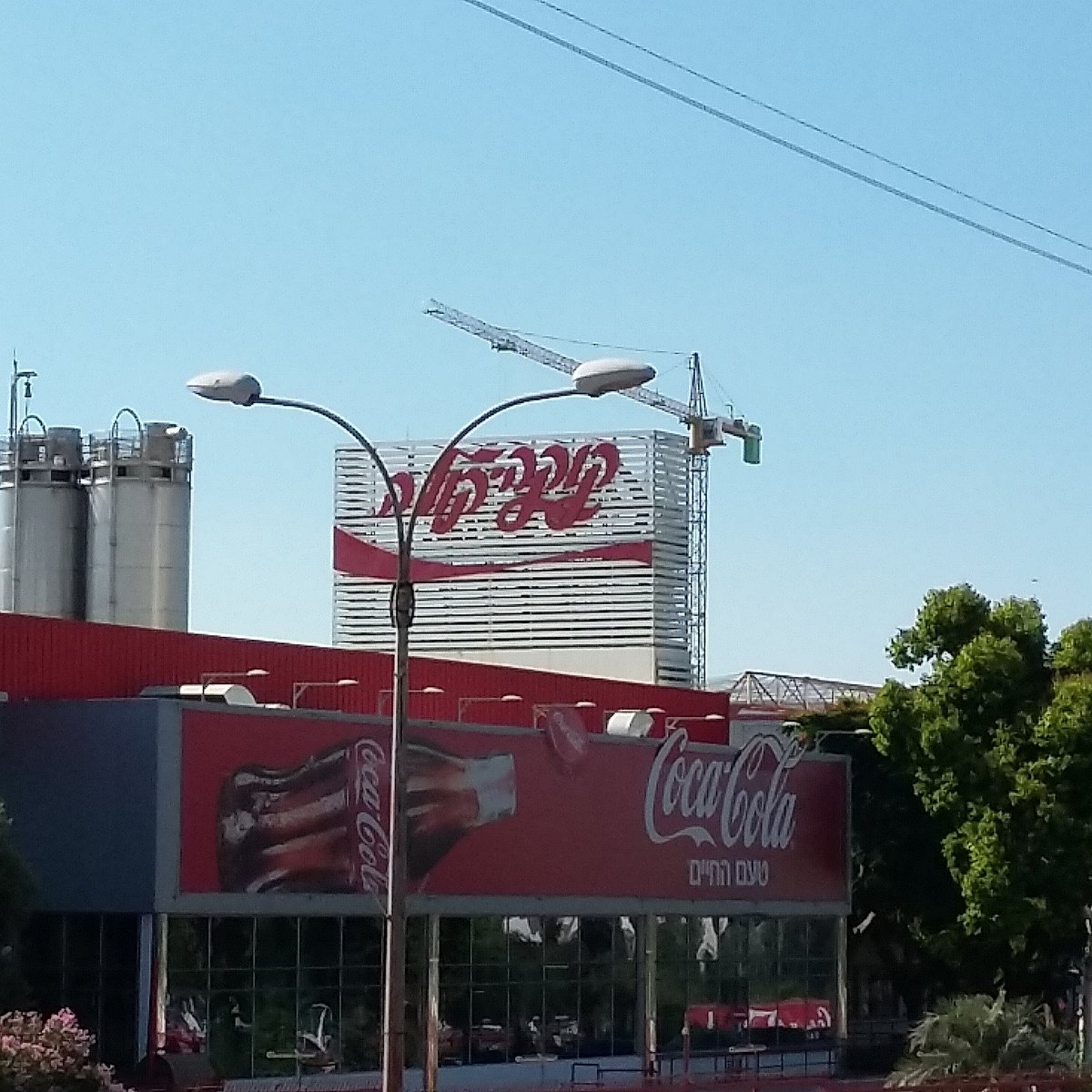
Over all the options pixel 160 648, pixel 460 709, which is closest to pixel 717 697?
pixel 460 709

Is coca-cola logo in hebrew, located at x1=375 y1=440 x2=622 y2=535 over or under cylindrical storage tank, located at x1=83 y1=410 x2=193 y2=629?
over

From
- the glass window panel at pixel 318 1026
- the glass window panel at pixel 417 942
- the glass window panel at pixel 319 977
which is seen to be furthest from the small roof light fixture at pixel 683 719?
the glass window panel at pixel 318 1026

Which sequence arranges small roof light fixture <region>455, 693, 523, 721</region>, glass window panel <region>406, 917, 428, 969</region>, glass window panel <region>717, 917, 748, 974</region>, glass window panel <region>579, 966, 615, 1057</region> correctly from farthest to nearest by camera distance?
glass window panel <region>717, 917, 748, 974</region> → small roof light fixture <region>455, 693, 523, 721</region> → glass window panel <region>579, 966, 615, 1057</region> → glass window panel <region>406, 917, 428, 969</region>

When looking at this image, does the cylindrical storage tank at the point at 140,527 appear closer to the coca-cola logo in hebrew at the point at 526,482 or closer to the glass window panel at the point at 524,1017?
the glass window panel at the point at 524,1017

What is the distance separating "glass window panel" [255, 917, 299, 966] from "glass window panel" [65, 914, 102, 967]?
8.53 ft

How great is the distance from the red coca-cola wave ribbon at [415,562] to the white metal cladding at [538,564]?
101 mm

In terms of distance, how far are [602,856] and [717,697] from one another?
10608mm

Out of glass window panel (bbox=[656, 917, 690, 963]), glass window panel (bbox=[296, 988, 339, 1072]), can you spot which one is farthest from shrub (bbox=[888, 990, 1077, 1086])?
glass window panel (bbox=[656, 917, 690, 963])

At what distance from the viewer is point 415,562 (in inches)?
2672

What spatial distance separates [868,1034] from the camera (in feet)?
174

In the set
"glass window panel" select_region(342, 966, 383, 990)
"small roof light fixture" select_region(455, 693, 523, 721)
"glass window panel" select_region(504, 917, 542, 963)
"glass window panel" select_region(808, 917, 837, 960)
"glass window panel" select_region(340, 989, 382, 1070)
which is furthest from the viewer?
"glass window panel" select_region(808, 917, 837, 960)

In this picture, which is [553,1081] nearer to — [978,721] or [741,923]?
[741,923]

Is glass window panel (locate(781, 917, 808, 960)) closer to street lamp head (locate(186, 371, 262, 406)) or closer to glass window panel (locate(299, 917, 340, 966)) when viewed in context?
glass window panel (locate(299, 917, 340, 966))

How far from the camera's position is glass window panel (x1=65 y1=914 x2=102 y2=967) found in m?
34.7
